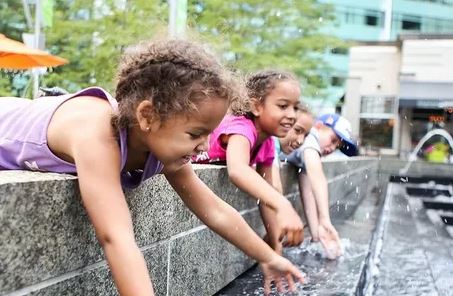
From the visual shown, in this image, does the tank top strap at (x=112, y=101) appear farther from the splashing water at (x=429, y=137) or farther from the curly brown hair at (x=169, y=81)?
the splashing water at (x=429, y=137)

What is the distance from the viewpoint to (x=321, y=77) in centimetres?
2052

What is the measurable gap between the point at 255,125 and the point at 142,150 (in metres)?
1.49

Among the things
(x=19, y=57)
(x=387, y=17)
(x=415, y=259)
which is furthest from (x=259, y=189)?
(x=387, y=17)

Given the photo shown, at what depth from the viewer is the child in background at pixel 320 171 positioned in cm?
384

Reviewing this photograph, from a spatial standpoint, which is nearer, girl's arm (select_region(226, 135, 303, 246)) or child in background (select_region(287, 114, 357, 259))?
girl's arm (select_region(226, 135, 303, 246))

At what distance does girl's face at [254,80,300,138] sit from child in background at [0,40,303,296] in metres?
1.32

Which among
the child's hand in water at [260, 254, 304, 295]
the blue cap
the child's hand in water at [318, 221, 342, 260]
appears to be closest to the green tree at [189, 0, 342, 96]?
the blue cap

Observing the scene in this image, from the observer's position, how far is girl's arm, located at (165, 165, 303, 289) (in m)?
2.22

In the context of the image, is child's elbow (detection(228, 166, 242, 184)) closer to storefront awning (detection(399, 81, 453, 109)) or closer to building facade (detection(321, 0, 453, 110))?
storefront awning (detection(399, 81, 453, 109))

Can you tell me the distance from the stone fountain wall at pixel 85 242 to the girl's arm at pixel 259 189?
13 cm

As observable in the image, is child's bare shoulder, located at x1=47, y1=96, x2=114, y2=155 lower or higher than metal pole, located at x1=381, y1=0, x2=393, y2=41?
lower

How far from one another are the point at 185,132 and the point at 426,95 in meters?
32.9

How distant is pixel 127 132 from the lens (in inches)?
72.2

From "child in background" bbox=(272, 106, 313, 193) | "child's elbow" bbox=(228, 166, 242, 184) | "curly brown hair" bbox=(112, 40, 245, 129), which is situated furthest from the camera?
"child in background" bbox=(272, 106, 313, 193)
